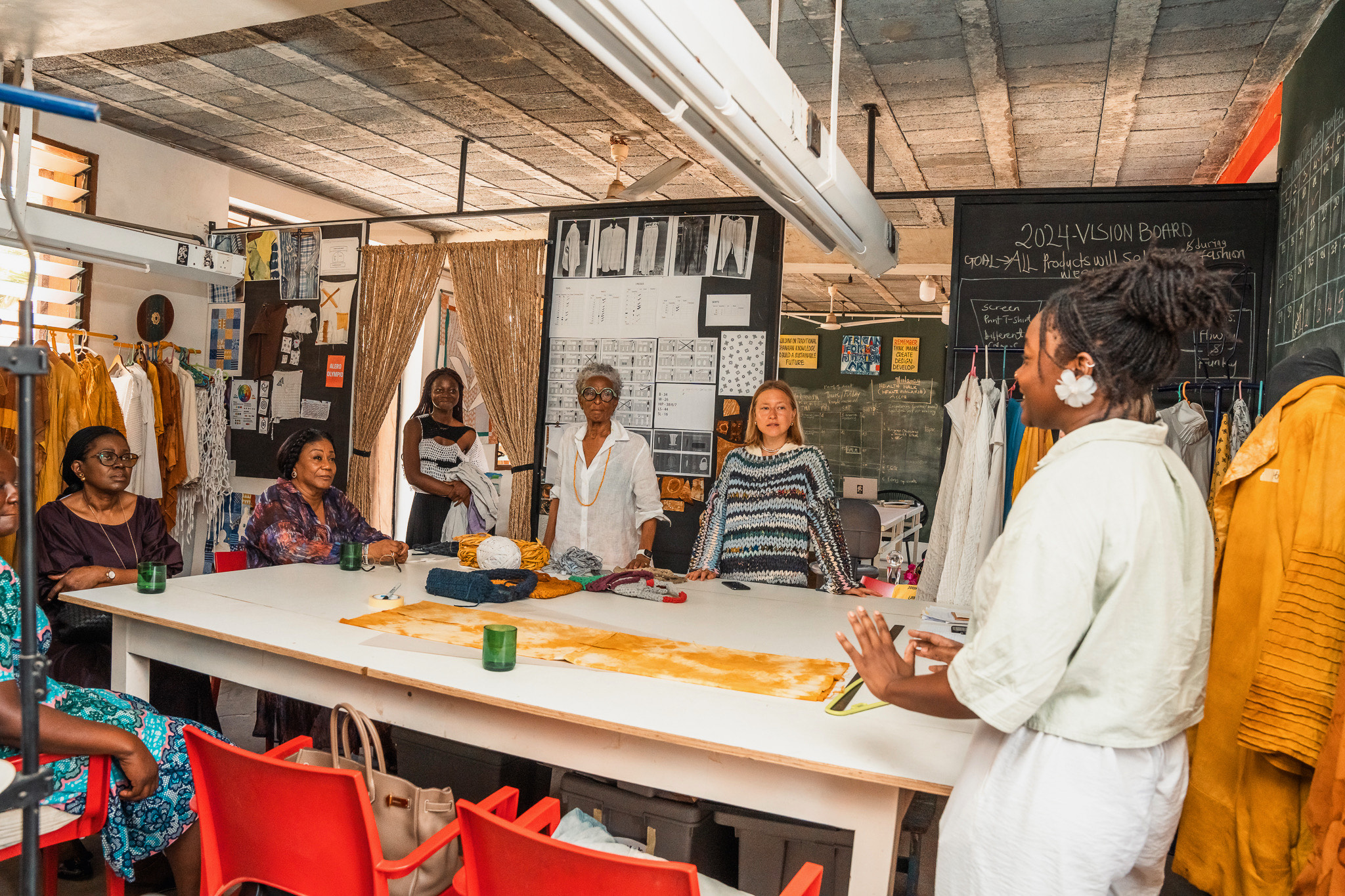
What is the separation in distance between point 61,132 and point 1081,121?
6199mm

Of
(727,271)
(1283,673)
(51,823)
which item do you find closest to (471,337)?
(727,271)

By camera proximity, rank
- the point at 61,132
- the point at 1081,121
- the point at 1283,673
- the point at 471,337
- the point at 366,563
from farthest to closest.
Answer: the point at 471,337
the point at 61,132
the point at 1081,121
the point at 366,563
the point at 1283,673

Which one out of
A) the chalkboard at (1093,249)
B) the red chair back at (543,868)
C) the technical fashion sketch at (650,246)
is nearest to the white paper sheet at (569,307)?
the technical fashion sketch at (650,246)

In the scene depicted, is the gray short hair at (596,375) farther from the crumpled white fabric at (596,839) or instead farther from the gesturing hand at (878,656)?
the gesturing hand at (878,656)

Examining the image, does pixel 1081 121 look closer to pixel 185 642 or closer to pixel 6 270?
pixel 185 642

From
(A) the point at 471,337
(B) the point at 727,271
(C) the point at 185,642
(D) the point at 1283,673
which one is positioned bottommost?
(C) the point at 185,642

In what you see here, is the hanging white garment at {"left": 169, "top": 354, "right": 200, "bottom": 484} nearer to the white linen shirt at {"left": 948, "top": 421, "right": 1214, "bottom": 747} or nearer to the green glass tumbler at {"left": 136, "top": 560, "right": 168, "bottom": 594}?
the green glass tumbler at {"left": 136, "top": 560, "right": 168, "bottom": 594}

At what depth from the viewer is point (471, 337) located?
20.2 feet

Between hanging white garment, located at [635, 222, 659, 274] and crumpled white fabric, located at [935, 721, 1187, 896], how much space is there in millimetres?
4444

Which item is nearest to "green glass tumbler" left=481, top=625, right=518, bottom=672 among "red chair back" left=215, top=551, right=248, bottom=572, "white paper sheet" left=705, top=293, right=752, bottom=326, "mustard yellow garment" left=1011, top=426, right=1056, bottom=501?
"red chair back" left=215, top=551, right=248, bottom=572

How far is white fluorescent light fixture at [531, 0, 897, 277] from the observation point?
84.4 inches

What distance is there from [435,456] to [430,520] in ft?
1.24

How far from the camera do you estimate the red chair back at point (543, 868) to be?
130cm

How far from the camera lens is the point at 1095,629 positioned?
132cm
